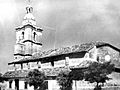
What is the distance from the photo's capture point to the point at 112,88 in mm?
24359

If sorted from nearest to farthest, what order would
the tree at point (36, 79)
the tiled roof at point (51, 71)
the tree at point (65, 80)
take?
the tree at point (65, 80) < the tiled roof at point (51, 71) < the tree at point (36, 79)

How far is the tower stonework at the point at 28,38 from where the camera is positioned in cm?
4469

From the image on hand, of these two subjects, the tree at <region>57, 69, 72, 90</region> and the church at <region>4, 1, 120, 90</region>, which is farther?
the church at <region>4, 1, 120, 90</region>

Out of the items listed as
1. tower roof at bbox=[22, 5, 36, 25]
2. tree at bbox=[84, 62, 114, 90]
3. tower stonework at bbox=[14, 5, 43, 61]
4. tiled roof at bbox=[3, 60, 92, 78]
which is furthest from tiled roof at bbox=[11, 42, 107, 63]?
tower roof at bbox=[22, 5, 36, 25]

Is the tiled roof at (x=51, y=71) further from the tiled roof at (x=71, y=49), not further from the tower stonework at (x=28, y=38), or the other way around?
the tower stonework at (x=28, y=38)

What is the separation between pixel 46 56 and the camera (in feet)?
120

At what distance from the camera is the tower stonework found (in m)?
44.7

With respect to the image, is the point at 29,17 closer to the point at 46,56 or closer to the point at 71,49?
the point at 46,56

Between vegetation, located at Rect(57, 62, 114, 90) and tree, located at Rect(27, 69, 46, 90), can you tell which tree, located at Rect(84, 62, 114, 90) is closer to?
vegetation, located at Rect(57, 62, 114, 90)

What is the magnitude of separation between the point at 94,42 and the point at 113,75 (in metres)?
6.44

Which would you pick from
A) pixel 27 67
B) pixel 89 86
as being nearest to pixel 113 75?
pixel 89 86

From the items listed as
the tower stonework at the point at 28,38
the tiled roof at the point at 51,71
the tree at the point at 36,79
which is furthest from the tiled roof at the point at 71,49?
the tower stonework at the point at 28,38

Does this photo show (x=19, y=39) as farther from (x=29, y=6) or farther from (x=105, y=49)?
(x=105, y=49)

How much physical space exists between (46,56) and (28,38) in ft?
34.9
